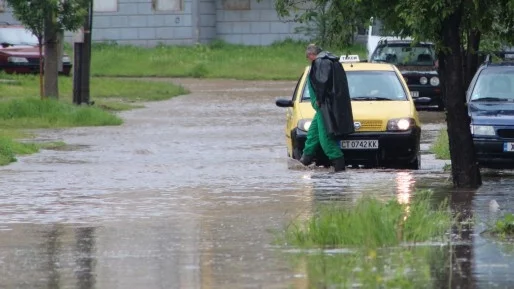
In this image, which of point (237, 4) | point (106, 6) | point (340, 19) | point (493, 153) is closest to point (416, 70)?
point (493, 153)

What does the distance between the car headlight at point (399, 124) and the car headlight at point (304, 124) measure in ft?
3.33

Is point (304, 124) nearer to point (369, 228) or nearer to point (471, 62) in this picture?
point (471, 62)

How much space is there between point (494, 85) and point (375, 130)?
1.85 m

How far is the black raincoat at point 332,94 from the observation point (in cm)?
1636

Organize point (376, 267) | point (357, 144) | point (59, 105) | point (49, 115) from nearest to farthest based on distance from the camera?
1. point (376, 267)
2. point (357, 144)
3. point (49, 115)
4. point (59, 105)

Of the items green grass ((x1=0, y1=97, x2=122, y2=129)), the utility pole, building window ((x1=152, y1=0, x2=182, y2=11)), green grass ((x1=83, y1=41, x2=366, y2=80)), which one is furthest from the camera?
building window ((x1=152, y1=0, x2=182, y2=11))

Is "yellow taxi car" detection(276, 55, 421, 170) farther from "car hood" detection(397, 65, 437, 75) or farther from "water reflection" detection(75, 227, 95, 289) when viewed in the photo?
"car hood" detection(397, 65, 437, 75)

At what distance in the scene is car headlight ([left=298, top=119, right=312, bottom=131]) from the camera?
1738cm

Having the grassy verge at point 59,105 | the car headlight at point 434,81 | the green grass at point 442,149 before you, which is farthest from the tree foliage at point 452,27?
the car headlight at point 434,81

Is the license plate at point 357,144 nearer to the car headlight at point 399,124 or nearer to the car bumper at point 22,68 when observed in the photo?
the car headlight at point 399,124

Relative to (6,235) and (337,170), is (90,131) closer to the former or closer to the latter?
(337,170)

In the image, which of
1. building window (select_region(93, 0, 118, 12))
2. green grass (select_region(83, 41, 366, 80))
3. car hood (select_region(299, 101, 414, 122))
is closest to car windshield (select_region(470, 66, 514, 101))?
car hood (select_region(299, 101, 414, 122))

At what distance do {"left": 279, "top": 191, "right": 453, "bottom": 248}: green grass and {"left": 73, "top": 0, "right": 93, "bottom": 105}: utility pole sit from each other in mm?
18501

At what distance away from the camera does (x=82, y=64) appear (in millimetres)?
28766
